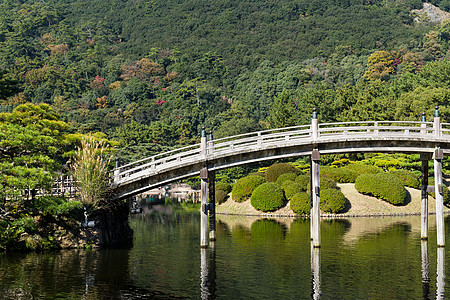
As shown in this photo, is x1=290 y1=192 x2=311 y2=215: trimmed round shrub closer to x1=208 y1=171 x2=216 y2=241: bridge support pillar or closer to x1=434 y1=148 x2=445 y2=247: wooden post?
x1=208 y1=171 x2=216 y2=241: bridge support pillar

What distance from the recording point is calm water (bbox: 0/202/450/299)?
2622 cm

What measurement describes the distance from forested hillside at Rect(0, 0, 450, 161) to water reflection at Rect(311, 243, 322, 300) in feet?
162

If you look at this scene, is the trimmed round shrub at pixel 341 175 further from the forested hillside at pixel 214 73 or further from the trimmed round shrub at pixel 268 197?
the forested hillside at pixel 214 73

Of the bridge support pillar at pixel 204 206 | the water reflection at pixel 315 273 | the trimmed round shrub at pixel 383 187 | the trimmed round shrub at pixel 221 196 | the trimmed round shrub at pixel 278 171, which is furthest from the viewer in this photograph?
the trimmed round shrub at pixel 221 196

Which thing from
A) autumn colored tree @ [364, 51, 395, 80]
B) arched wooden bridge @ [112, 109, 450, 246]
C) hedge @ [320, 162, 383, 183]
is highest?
autumn colored tree @ [364, 51, 395, 80]

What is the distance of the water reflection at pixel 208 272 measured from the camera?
86.4 feet

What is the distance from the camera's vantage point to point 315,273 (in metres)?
29.6

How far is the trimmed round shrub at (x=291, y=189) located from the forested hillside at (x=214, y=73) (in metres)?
28.1

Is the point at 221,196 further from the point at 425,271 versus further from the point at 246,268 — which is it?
the point at 425,271

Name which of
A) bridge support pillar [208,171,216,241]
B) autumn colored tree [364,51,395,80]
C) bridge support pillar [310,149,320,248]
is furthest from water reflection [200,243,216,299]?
autumn colored tree [364,51,395,80]

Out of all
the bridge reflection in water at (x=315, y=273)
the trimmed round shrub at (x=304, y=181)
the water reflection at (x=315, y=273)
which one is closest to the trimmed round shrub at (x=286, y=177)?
the trimmed round shrub at (x=304, y=181)

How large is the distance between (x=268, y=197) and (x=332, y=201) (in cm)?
588

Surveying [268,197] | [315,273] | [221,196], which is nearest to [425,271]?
[315,273]

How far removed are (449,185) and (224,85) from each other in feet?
334
